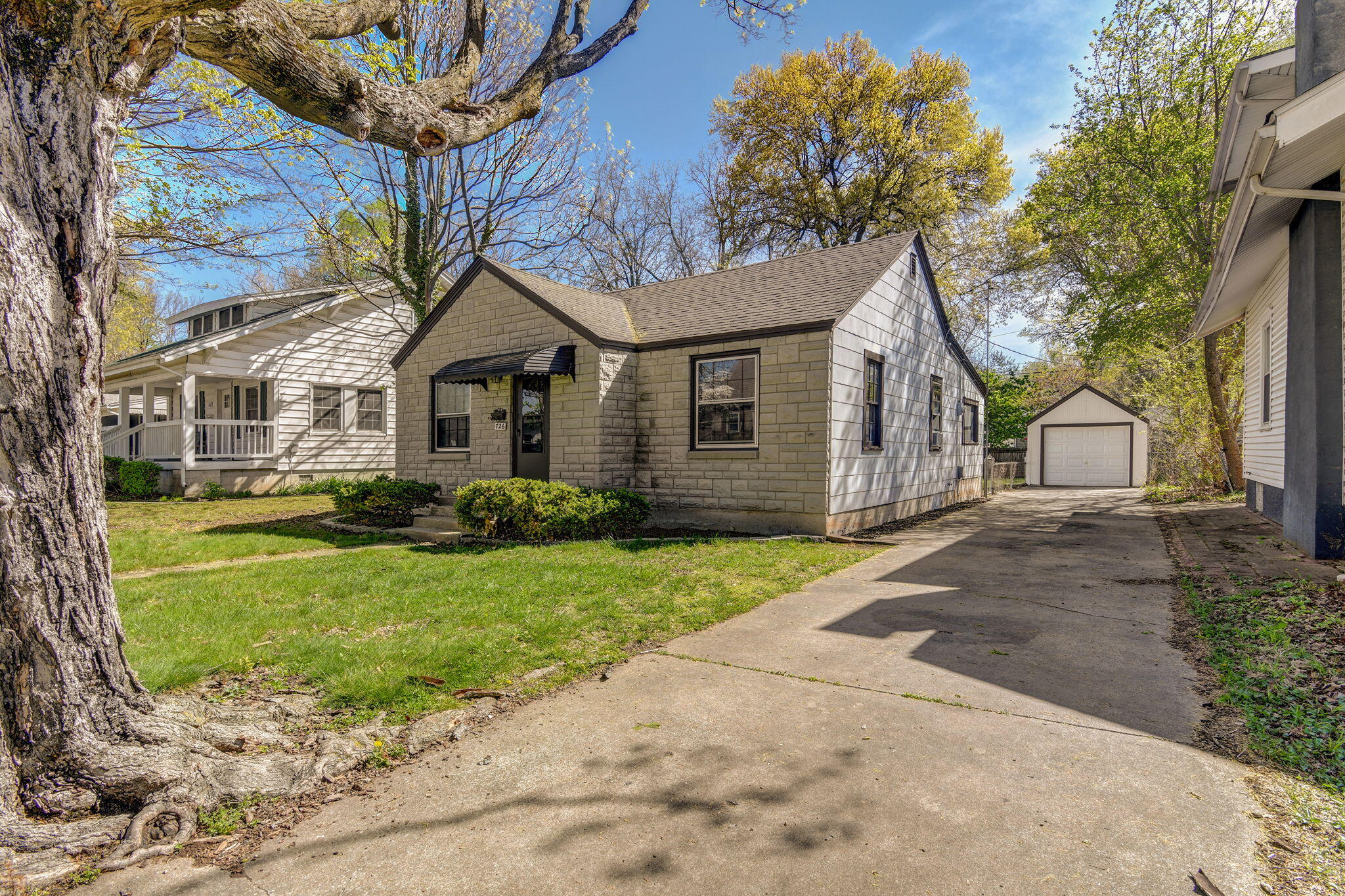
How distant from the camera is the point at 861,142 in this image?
2378 cm

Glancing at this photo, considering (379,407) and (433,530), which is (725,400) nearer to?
(433,530)

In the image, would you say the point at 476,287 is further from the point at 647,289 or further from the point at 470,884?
the point at 470,884

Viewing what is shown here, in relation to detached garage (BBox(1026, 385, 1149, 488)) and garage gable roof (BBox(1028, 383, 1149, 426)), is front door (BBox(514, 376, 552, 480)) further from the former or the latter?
garage gable roof (BBox(1028, 383, 1149, 426))

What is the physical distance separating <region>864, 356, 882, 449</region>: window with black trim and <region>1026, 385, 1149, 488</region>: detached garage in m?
17.4

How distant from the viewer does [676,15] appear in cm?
1142

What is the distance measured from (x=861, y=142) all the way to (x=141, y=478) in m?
24.7

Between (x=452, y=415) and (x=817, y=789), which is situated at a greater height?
(x=452, y=415)

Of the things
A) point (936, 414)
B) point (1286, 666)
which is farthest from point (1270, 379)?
point (1286, 666)

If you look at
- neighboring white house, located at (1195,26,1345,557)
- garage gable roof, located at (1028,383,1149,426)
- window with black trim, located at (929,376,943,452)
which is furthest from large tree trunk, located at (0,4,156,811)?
garage gable roof, located at (1028,383,1149,426)

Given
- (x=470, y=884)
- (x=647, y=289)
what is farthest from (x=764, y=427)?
(x=470, y=884)

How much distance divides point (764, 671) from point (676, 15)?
37.8 feet

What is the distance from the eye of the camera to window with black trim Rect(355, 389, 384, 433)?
65.8ft

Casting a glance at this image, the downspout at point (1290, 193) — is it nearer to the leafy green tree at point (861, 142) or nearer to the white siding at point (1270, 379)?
the white siding at point (1270, 379)

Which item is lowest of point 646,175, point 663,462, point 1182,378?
point 663,462
